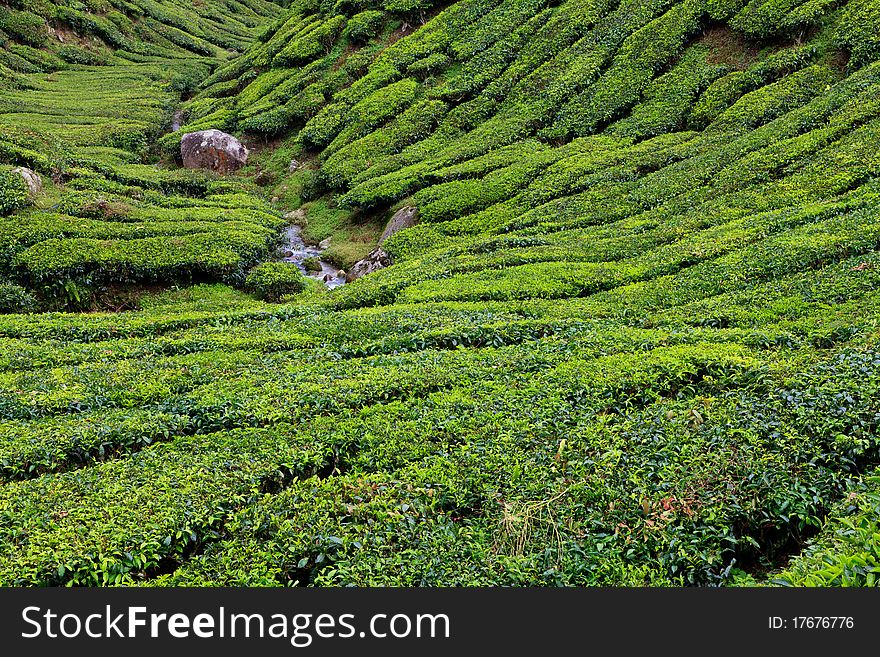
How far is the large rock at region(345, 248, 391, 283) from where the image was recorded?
2914cm

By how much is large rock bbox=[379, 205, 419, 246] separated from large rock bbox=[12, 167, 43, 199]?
17657 millimetres

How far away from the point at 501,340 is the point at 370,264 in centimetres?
1556

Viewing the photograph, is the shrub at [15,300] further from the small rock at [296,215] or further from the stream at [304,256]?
the small rock at [296,215]

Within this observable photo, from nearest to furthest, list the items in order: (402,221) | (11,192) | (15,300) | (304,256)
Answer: (15,300), (11,192), (402,221), (304,256)

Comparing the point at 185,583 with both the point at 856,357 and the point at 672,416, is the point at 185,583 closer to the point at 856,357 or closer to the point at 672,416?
the point at 672,416

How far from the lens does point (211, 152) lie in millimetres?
43656

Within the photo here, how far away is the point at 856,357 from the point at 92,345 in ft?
60.4

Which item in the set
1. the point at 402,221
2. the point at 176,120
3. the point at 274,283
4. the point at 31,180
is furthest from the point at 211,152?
the point at 274,283

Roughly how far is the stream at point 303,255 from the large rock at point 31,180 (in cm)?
1243

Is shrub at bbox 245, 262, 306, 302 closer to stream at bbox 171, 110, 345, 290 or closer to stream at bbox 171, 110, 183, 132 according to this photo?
stream at bbox 171, 110, 345, 290

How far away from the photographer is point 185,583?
7.52 metres

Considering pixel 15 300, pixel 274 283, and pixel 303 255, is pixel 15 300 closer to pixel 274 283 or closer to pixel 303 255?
pixel 274 283

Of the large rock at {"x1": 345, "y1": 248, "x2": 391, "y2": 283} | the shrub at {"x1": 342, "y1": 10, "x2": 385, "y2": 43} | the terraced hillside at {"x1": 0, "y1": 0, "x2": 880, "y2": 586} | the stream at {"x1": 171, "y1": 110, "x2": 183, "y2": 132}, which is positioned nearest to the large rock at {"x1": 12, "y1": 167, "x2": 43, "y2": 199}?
the terraced hillside at {"x1": 0, "y1": 0, "x2": 880, "y2": 586}

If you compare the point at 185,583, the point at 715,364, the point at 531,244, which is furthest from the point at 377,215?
the point at 185,583
